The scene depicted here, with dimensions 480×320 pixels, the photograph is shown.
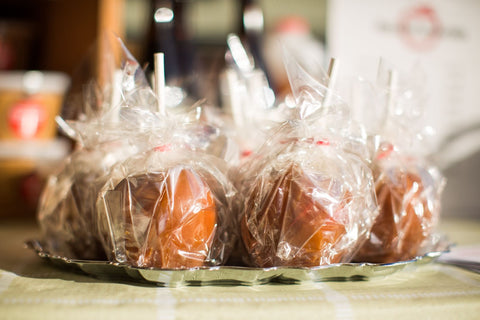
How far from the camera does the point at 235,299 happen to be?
0.43m

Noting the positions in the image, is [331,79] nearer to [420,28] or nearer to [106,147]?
[106,147]

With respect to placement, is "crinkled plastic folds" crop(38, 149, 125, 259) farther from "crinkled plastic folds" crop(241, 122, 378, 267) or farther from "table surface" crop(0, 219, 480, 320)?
"crinkled plastic folds" crop(241, 122, 378, 267)

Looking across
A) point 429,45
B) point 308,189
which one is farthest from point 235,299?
point 429,45

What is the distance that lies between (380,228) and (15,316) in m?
0.41

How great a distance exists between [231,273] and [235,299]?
0.13 ft

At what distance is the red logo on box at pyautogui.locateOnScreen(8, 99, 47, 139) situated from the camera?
1.06 metres

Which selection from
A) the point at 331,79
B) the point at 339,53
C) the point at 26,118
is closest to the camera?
the point at 331,79

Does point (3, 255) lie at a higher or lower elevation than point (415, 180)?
lower

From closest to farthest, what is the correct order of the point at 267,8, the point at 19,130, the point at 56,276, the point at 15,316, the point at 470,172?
the point at 15,316 < the point at 56,276 < the point at 19,130 < the point at 470,172 < the point at 267,8

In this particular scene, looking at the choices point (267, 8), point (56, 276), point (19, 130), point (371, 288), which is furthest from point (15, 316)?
point (267, 8)

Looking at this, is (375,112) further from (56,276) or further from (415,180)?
(56,276)

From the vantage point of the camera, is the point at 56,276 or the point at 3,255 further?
the point at 3,255

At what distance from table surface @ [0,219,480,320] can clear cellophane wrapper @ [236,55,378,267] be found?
0.14ft

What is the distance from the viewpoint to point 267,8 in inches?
63.2
